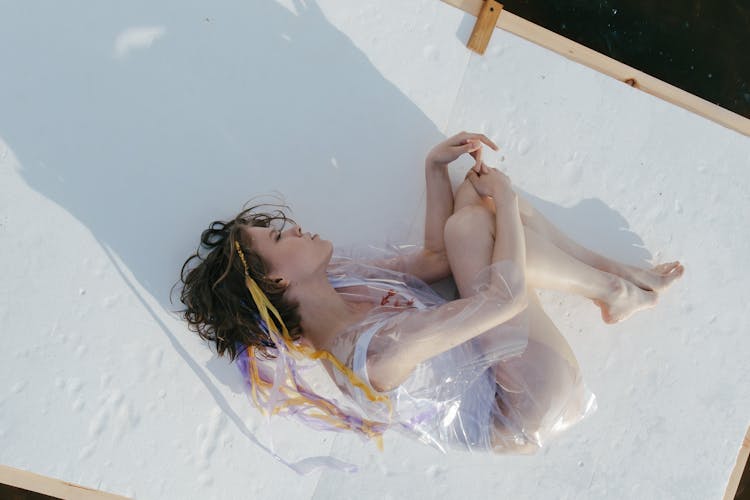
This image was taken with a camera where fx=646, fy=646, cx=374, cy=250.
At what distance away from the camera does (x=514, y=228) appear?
123cm

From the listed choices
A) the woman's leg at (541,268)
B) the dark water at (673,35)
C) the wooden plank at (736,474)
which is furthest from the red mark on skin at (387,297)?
the wooden plank at (736,474)

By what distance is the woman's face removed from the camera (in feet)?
3.81

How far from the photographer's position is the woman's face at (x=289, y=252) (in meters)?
1.16

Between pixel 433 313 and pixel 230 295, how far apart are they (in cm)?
37

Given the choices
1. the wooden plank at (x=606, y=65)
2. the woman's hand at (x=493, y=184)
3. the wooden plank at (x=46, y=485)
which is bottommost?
the wooden plank at (x=46, y=485)

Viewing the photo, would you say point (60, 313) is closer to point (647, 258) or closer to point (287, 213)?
point (287, 213)

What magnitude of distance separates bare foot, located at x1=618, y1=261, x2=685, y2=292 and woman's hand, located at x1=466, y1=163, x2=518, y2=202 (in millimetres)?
332

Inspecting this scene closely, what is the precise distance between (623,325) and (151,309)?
1040 millimetres

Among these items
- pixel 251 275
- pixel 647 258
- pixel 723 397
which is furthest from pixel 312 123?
pixel 723 397

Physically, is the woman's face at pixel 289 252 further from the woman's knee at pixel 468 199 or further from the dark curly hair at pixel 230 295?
the woman's knee at pixel 468 199

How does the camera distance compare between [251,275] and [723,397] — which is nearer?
[251,275]

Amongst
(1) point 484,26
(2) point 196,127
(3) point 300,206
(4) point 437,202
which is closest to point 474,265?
(4) point 437,202

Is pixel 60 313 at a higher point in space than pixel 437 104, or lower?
lower

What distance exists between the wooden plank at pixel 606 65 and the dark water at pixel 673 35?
0.21 metres
